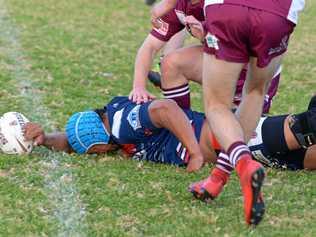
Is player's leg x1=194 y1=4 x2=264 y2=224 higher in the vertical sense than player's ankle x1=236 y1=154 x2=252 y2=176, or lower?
higher

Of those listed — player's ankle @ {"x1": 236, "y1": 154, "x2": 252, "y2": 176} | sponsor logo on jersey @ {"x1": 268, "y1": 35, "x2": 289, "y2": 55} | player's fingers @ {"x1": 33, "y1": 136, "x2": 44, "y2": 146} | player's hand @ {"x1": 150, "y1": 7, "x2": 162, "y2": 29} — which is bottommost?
player's fingers @ {"x1": 33, "y1": 136, "x2": 44, "y2": 146}

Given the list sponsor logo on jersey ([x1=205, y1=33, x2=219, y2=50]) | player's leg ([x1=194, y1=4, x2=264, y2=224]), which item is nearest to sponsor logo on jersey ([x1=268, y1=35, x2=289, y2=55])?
player's leg ([x1=194, y1=4, x2=264, y2=224])

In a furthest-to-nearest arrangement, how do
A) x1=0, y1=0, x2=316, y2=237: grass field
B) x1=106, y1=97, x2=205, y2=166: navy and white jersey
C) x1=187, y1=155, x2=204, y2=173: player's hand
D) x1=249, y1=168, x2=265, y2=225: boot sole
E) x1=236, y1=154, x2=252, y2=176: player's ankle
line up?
x1=106, y1=97, x2=205, y2=166: navy and white jersey < x1=187, y1=155, x2=204, y2=173: player's hand < x1=0, y1=0, x2=316, y2=237: grass field < x1=236, y1=154, x2=252, y2=176: player's ankle < x1=249, y1=168, x2=265, y2=225: boot sole

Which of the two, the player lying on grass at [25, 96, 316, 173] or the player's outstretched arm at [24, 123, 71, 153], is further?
the player's outstretched arm at [24, 123, 71, 153]

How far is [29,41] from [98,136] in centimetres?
392

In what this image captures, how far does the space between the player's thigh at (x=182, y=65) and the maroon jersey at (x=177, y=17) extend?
169 millimetres

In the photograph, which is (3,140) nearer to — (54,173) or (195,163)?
(54,173)

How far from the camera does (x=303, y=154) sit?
16.8 feet

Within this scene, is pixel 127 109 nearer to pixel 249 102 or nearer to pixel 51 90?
pixel 249 102

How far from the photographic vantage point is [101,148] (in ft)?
17.6

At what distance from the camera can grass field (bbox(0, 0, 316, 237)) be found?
4031 mm

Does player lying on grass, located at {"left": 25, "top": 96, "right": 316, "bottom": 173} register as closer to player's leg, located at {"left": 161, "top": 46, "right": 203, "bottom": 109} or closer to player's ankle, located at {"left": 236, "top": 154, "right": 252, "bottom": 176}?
player's leg, located at {"left": 161, "top": 46, "right": 203, "bottom": 109}

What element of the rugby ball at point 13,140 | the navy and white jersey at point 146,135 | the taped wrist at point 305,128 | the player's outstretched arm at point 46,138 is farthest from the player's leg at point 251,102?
the rugby ball at point 13,140

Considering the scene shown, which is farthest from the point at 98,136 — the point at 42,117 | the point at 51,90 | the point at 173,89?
the point at 51,90
